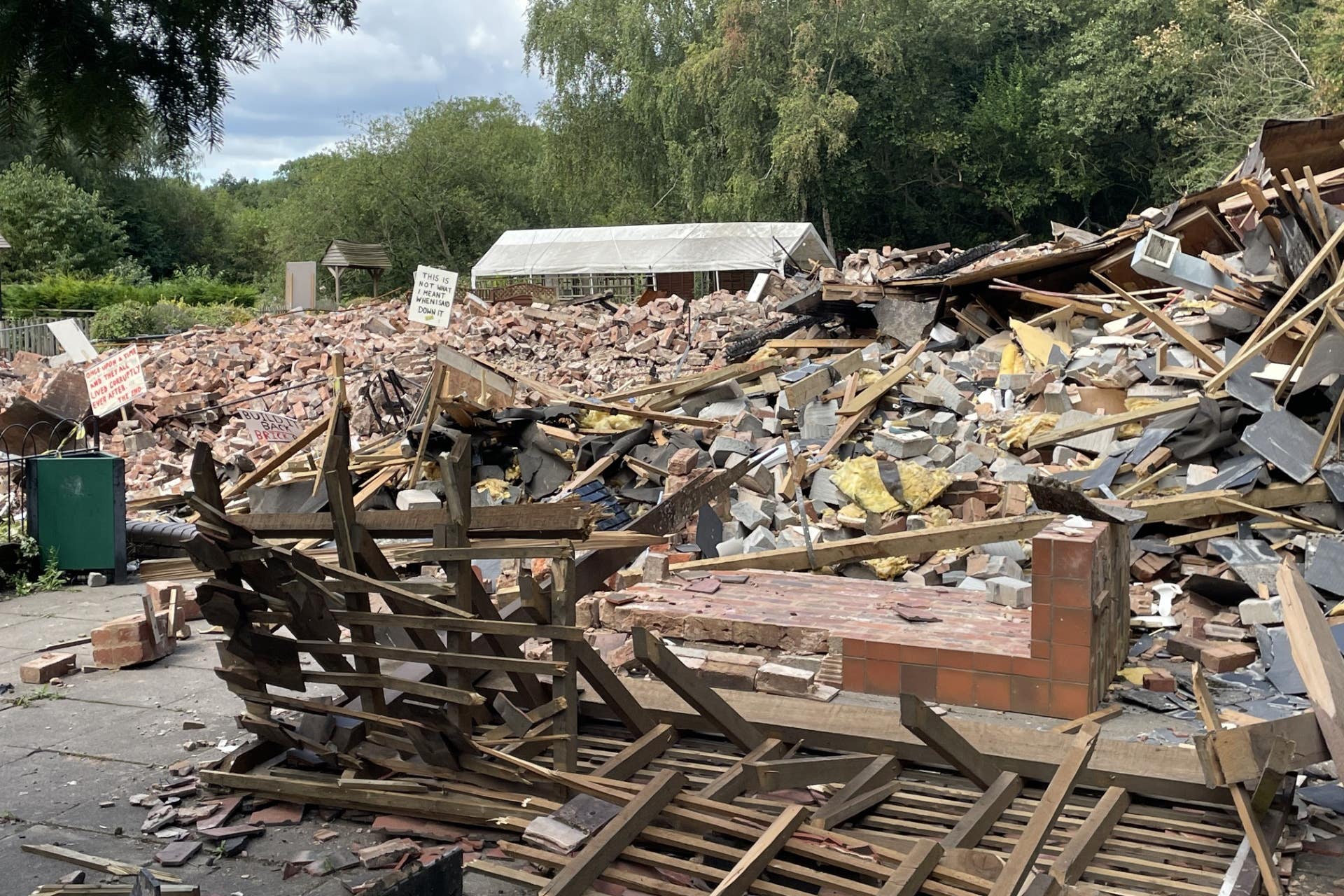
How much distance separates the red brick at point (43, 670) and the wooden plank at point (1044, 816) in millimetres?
5354

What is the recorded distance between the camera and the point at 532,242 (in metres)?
36.2

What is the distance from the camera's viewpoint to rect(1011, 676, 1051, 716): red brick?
5.49 metres

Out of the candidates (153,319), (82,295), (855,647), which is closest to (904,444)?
(855,647)

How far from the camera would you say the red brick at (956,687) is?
5.69 metres

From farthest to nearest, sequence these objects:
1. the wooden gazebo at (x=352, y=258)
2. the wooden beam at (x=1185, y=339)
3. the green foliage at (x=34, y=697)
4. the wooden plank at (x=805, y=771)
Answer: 1. the wooden gazebo at (x=352, y=258)
2. the wooden beam at (x=1185, y=339)
3. the green foliage at (x=34, y=697)
4. the wooden plank at (x=805, y=771)

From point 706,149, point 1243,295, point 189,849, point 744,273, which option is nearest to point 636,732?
point 189,849

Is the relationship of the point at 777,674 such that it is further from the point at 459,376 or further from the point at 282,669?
the point at 459,376

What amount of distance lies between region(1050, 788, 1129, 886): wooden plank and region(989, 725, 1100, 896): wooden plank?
3.3 inches

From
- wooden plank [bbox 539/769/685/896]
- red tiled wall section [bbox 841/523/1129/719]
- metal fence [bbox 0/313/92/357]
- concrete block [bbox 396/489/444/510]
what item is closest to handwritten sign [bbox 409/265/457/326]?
concrete block [bbox 396/489/444/510]

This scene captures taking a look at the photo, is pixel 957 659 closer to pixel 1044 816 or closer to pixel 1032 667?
pixel 1032 667

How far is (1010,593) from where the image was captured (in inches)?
269

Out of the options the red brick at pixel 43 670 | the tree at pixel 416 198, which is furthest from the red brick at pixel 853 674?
the tree at pixel 416 198

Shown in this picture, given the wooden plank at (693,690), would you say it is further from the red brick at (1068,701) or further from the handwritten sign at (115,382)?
the handwritten sign at (115,382)

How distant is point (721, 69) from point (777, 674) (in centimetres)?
3316
